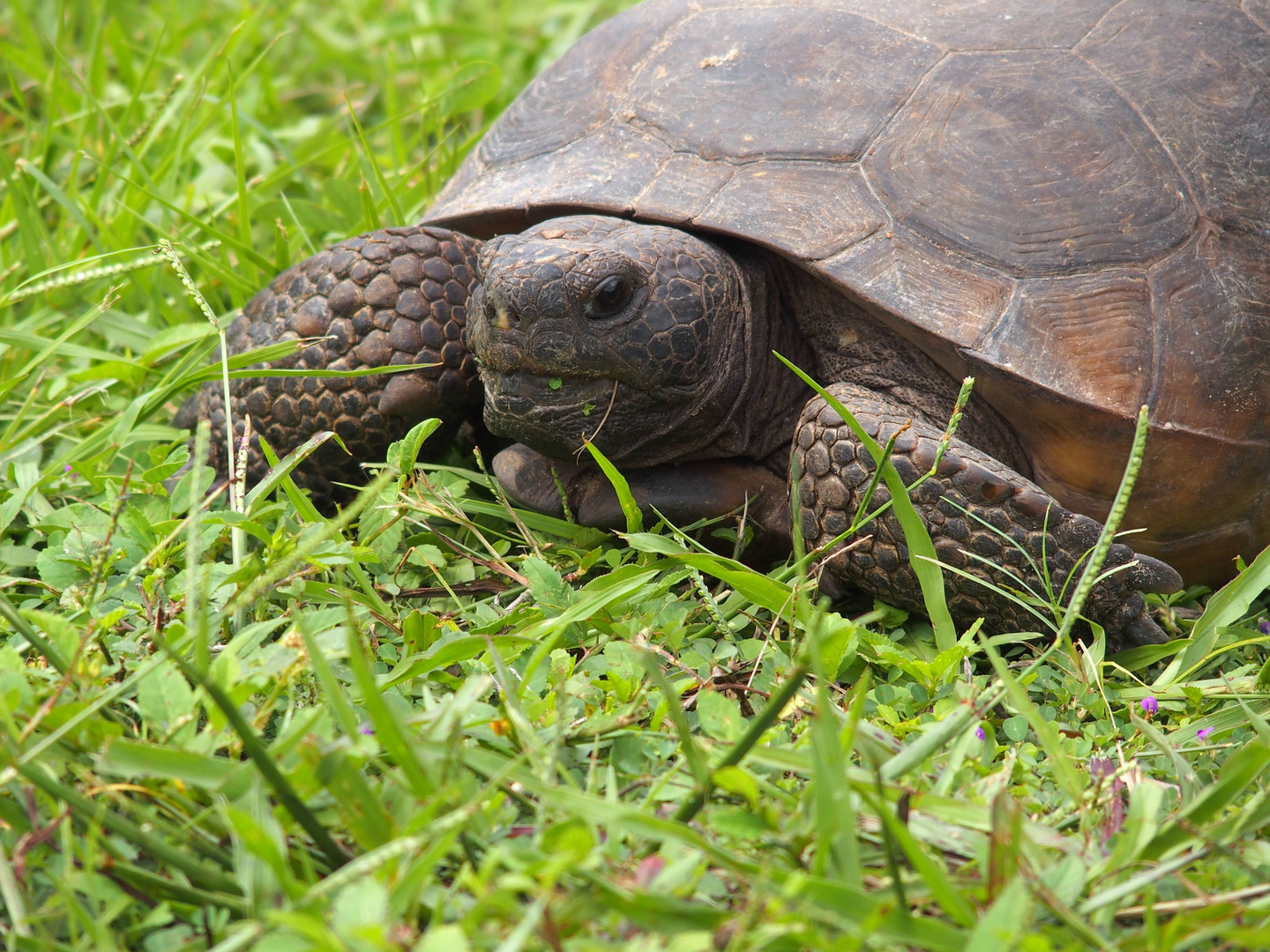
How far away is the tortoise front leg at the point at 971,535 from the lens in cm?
208

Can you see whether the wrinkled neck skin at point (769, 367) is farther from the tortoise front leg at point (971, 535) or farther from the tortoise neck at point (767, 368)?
the tortoise front leg at point (971, 535)

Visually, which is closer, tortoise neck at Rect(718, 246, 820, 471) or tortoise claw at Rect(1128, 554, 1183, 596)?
tortoise claw at Rect(1128, 554, 1183, 596)

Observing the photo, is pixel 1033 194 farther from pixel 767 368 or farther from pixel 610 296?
pixel 610 296

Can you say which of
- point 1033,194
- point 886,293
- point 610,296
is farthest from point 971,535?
point 610,296

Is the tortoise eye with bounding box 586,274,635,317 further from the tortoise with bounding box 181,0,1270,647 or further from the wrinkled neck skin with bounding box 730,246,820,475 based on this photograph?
the wrinkled neck skin with bounding box 730,246,820,475

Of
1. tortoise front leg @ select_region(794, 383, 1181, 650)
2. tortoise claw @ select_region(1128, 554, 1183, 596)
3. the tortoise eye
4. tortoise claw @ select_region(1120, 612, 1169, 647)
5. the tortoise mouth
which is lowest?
tortoise claw @ select_region(1120, 612, 1169, 647)

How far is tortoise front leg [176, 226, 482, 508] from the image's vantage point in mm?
2547

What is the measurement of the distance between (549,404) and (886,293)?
0.73 meters

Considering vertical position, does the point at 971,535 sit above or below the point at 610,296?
below

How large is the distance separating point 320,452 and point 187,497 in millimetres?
465

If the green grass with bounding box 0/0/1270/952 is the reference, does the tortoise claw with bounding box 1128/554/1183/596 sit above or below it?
below

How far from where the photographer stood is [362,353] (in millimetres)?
2539

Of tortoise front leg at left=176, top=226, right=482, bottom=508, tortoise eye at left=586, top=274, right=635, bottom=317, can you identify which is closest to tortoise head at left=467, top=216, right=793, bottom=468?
tortoise eye at left=586, top=274, right=635, bottom=317

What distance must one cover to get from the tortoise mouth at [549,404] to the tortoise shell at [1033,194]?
44 centimetres
